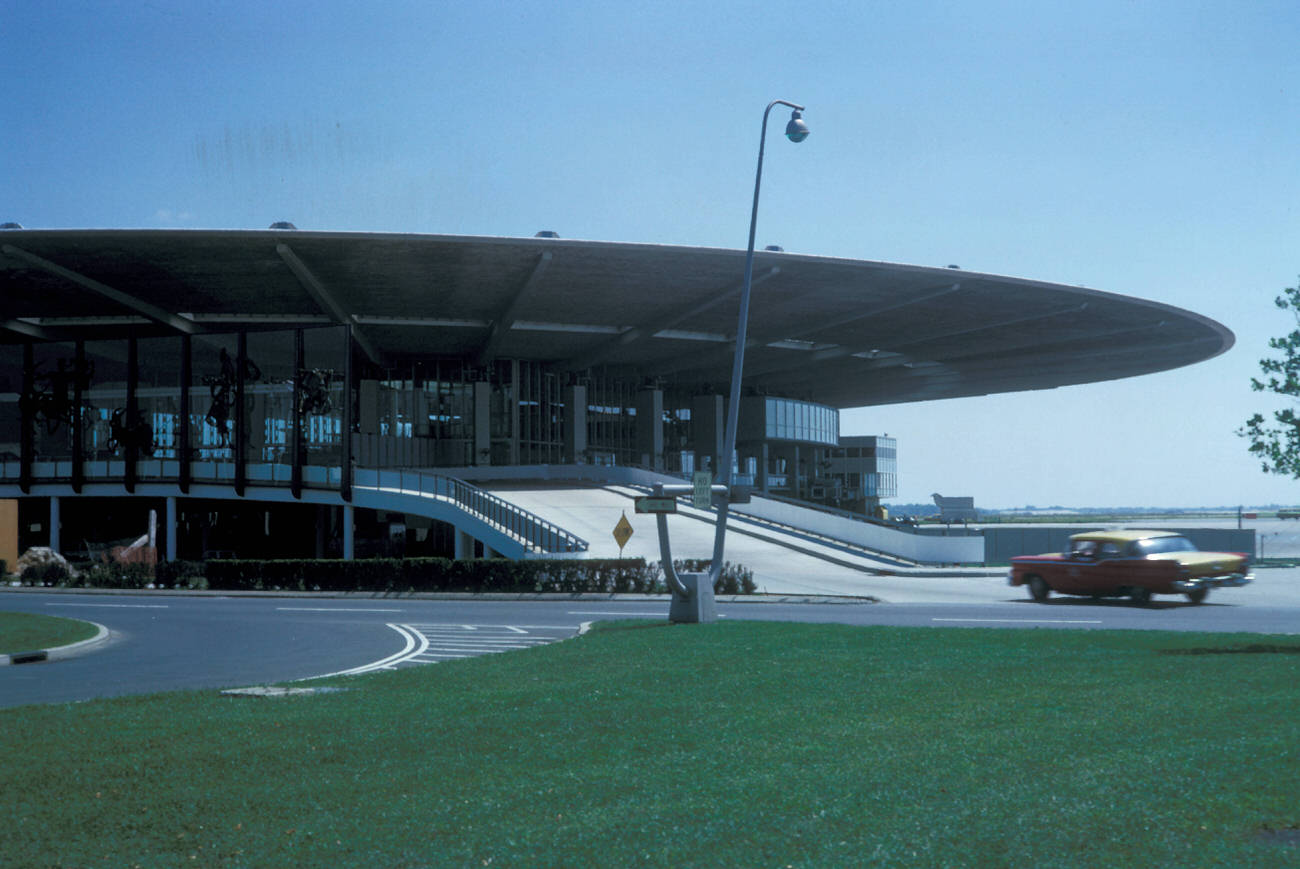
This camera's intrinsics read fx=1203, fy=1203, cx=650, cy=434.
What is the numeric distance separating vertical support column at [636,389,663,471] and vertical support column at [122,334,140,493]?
106 ft

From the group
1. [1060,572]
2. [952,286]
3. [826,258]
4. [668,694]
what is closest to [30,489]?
[826,258]

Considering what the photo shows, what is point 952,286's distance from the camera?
4784cm

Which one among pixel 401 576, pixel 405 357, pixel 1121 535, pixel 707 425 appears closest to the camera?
pixel 1121 535

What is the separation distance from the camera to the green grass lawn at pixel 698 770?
545cm

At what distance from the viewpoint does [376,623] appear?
24.3 metres

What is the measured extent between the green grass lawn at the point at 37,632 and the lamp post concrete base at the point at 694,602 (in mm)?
10250

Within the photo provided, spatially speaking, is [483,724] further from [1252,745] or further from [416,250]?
[416,250]

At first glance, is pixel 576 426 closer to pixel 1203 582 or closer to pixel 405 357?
pixel 405 357

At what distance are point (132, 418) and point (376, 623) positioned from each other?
95.6 feet

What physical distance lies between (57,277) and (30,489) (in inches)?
407

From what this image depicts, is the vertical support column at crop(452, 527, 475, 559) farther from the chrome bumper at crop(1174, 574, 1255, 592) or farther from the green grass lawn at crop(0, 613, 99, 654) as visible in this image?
the chrome bumper at crop(1174, 574, 1255, 592)

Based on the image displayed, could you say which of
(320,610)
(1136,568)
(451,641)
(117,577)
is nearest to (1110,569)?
(1136,568)

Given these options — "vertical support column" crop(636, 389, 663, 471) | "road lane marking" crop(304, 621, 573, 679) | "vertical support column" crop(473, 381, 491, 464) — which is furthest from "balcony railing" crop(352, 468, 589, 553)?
"vertical support column" crop(636, 389, 663, 471)

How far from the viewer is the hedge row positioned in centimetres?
3222
